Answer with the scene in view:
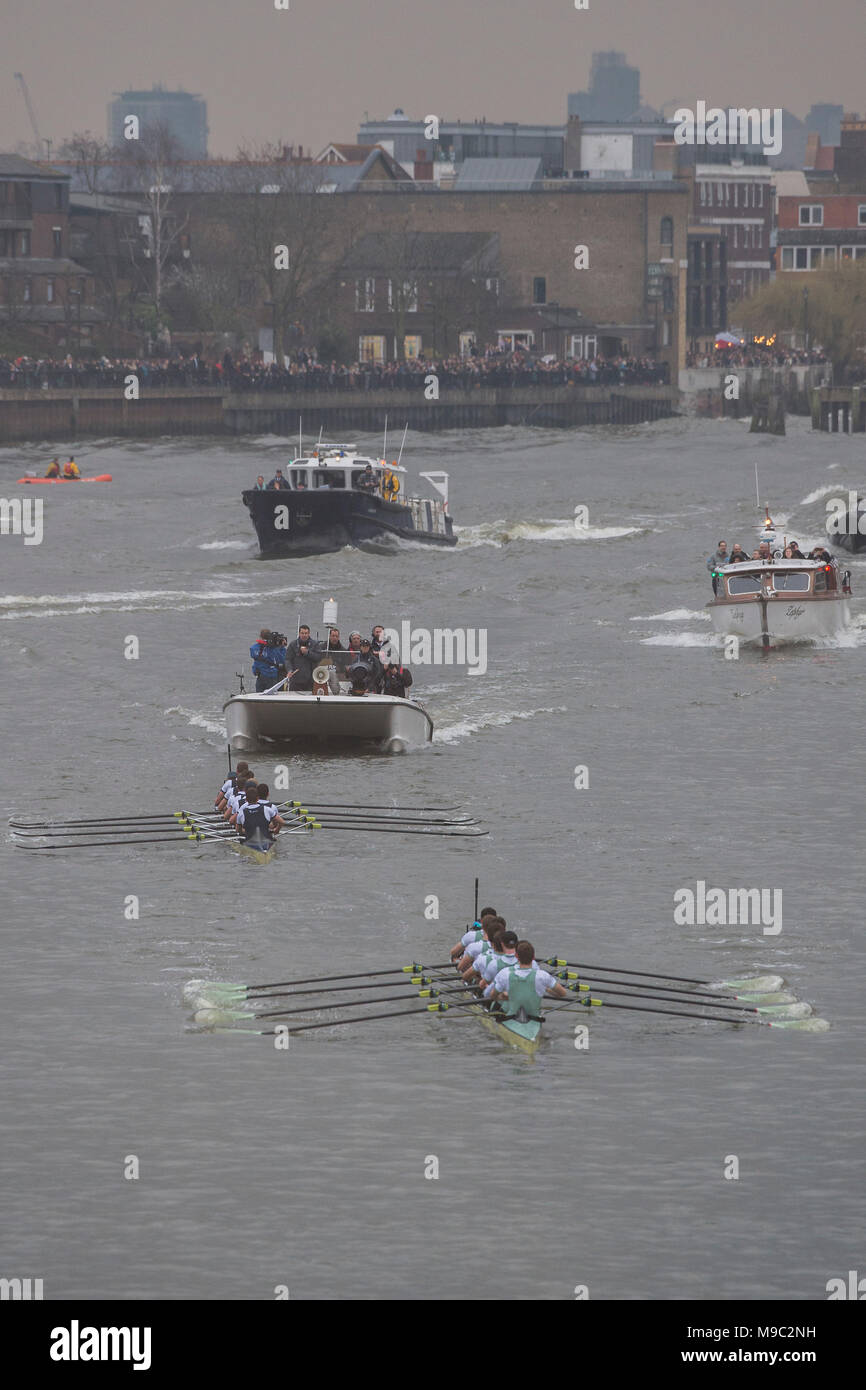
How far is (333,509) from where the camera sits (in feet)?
240

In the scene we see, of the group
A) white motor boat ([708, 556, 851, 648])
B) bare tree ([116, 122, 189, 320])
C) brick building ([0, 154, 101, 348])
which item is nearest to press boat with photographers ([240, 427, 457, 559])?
white motor boat ([708, 556, 851, 648])

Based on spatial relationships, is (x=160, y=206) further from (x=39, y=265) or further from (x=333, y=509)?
(x=333, y=509)

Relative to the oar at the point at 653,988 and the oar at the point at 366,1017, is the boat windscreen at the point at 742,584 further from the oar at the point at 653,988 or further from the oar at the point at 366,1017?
the oar at the point at 366,1017

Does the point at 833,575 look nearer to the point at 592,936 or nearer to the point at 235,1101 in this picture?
the point at 592,936

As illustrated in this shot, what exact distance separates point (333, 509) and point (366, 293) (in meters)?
90.7

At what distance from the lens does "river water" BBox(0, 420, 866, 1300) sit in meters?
21.8

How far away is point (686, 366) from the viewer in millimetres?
173125

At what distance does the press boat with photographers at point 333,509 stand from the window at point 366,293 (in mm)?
87595

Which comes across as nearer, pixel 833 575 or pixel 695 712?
pixel 695 712

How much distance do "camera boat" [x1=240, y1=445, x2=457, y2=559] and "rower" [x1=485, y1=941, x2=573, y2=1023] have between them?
46967mm

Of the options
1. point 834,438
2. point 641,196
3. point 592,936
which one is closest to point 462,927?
point 592,936

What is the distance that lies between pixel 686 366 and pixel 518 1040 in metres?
150

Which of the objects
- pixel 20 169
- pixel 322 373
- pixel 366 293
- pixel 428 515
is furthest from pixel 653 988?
pixel 366 293

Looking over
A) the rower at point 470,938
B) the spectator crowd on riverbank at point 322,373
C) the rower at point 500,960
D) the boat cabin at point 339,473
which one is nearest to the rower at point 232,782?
the rower at point 470,938
